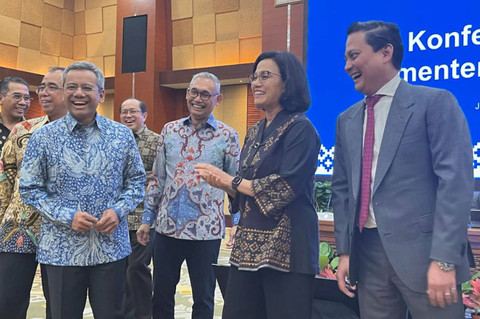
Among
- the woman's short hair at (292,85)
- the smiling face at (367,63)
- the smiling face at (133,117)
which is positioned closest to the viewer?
the smiling face at (367,63)

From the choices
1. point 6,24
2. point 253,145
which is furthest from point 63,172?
point 6,24

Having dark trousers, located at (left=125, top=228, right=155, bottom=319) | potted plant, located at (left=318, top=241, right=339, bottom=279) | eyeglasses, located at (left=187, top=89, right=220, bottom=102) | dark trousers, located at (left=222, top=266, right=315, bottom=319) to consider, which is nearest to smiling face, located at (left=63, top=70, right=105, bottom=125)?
eyeglasses, located at (left=187, top=89, right=220, bottom=102)

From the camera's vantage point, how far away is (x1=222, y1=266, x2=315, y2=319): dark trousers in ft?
5.27

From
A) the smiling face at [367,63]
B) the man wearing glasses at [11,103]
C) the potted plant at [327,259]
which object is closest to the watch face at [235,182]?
the smiling face at [367,63]

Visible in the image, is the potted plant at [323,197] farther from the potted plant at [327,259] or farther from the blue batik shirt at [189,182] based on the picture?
the blue batik shirt at [189,182]

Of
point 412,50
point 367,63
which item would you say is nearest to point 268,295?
point 367,63

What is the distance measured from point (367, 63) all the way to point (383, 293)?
737 mm

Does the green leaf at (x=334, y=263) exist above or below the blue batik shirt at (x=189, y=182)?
below

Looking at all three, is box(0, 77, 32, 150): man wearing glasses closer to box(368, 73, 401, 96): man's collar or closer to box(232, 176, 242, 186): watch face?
box(232, 176, 242, 186): watch face

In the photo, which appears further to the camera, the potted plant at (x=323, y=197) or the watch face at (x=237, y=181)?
the potted plant at (x=323, y=197)

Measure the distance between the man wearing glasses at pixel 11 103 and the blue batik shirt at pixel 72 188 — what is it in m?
1.02

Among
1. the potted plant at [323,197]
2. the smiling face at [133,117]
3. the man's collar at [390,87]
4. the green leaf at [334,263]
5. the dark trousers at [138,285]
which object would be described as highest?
the smiling face at [133,117]

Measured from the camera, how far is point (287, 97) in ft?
5.74

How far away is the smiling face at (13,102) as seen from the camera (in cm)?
278
